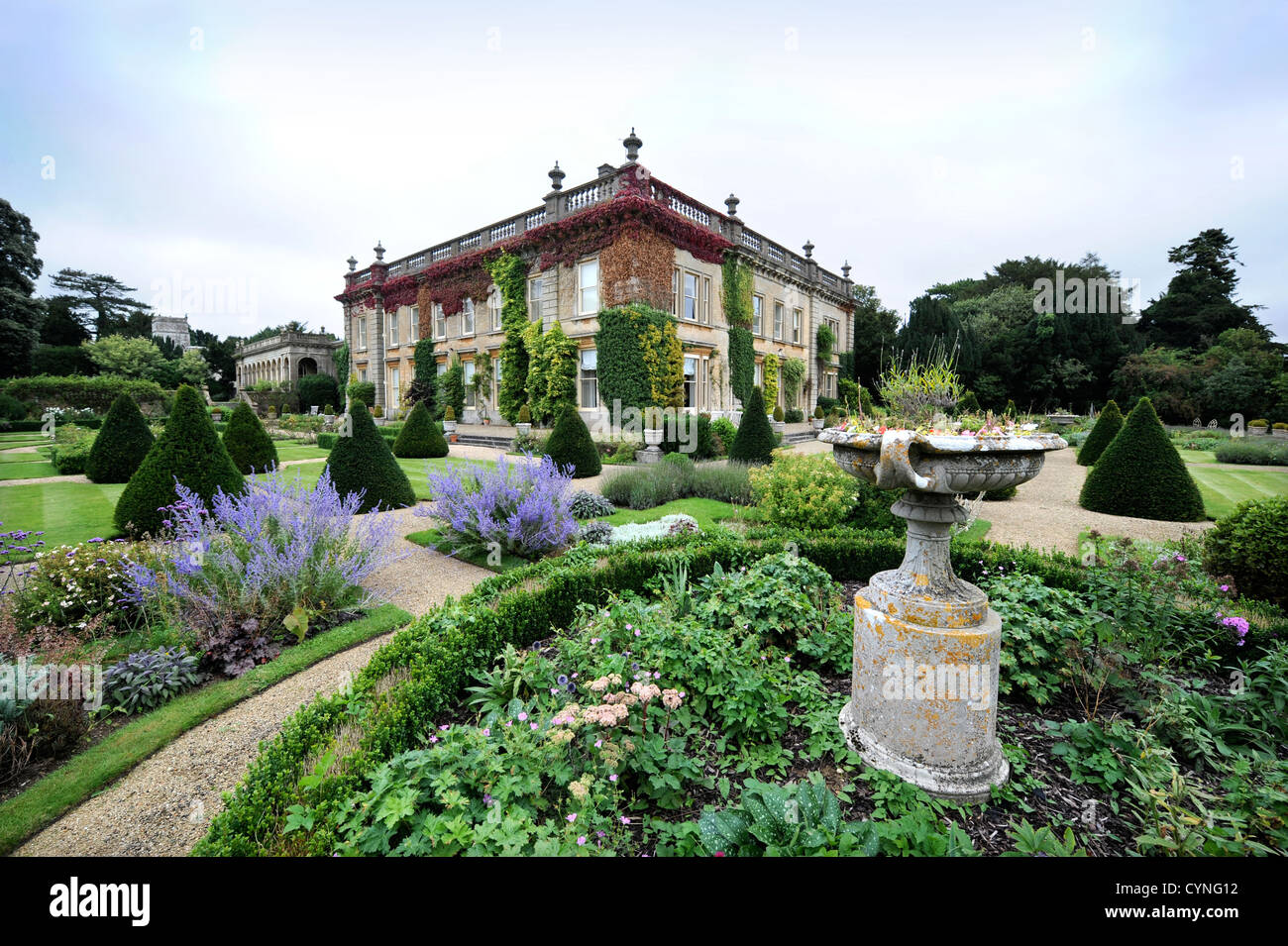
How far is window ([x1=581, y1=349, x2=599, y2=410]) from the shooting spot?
62.0 ft

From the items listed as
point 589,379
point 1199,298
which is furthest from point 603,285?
point 1199,298

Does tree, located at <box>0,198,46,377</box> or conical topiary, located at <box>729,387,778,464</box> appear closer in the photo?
conical topiary, located at <box>729,387,778,464</box>

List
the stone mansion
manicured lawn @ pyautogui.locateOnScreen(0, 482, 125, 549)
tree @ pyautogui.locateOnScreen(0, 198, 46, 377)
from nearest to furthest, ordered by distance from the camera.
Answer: manicured lawn @ pyautogui.locateOnScreen(0, 482, 125, 549) → the stone mansion → tree @ pyautogui.locateOnScreen(0, 198, 46, 377)

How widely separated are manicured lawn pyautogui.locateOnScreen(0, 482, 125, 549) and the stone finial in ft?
52.3

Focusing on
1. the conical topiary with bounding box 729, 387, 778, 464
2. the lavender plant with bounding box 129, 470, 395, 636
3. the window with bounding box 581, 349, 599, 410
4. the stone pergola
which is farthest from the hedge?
the stone pergola

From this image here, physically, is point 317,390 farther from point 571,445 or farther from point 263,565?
point 263,565

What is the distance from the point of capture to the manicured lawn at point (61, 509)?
22.9 ft

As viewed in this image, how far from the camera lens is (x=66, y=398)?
23.2 m

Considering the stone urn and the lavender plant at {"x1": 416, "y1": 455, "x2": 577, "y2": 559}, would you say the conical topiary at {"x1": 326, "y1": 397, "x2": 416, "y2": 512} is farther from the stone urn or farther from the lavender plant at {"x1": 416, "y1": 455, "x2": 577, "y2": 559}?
the stone urn

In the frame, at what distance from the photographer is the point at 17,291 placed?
25984 millimetres
